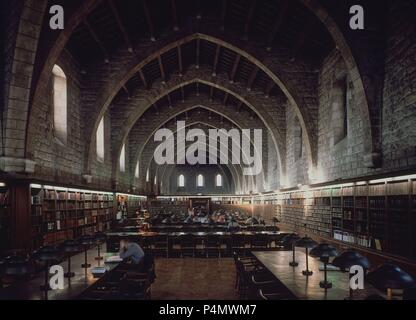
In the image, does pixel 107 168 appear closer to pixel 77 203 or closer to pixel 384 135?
pixel 77 203

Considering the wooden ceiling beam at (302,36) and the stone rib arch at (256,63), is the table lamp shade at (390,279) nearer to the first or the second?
the wooden ceiling beam at (302,36)

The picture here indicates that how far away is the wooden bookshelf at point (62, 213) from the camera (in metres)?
10.6

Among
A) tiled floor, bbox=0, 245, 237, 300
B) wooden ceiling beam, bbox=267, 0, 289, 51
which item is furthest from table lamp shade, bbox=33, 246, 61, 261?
wooden ceiling beam, bbox=267, 0, 289, 51

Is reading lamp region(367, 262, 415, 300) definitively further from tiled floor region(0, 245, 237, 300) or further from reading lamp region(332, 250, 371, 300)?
tiled floor region(0, 245, 237, 300)

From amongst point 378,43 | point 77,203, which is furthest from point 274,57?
point 77,203

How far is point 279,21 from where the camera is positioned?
1333 cm

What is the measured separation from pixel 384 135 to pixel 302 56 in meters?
6.89

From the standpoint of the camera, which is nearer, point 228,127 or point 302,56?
point 302,56

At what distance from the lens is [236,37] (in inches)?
618

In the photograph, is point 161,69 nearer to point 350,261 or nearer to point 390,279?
point 350,261

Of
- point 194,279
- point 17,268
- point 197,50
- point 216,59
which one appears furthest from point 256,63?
point 17,268

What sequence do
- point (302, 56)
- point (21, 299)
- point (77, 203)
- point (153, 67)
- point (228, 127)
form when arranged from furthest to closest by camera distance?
point (228, 127)
point (153, 67)
point (302, 56)
point (77, 203)
point (21, 299)

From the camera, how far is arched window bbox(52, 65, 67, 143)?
13.9 meters

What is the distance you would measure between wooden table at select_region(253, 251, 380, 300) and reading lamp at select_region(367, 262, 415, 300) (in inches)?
68.0
